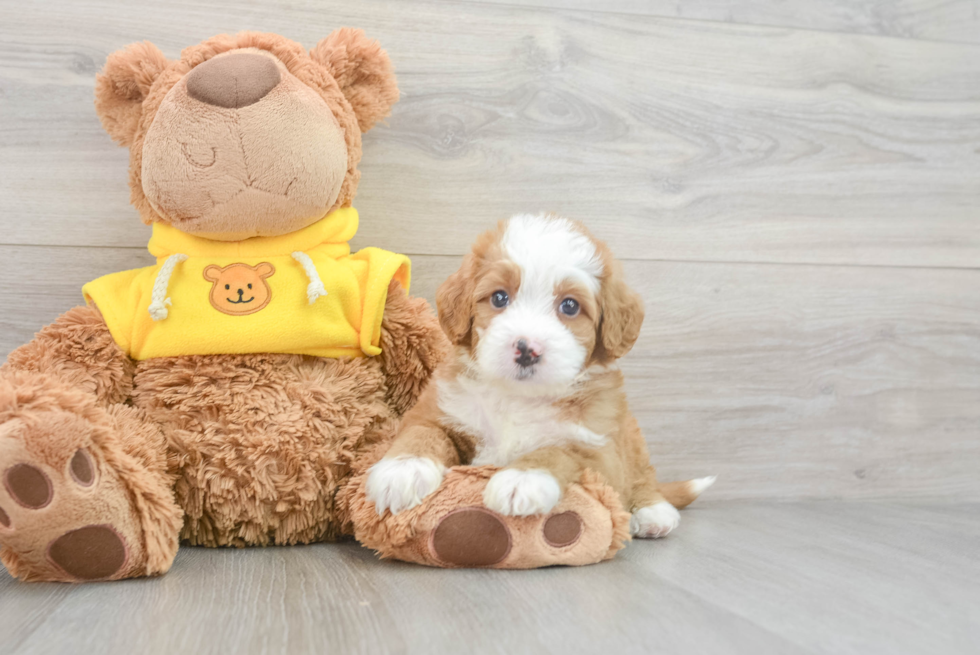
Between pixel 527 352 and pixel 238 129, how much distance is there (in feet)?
1.67

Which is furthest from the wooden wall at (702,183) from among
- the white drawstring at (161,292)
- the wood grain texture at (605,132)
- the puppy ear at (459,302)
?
the puppy ear at (459,302)

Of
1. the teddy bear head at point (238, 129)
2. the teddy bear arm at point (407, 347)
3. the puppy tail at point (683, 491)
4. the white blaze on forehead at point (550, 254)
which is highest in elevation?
the teddy bear head at point (238, 129)

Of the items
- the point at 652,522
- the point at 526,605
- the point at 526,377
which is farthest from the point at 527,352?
the point at 652,522

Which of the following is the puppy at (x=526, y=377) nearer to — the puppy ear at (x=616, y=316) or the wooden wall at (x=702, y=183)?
the puppy ear at (x=616, y=316)

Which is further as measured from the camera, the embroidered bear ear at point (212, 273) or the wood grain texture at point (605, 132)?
the wood grain texture at point (605, 132)

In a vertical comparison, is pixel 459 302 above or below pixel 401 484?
above

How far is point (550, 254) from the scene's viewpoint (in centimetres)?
100

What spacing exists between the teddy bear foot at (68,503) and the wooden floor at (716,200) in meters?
0.15

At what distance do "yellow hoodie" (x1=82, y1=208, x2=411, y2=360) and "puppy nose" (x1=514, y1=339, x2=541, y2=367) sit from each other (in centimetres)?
31

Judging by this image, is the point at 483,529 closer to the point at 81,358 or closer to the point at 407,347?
the point at 407,347

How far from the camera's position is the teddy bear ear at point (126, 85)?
3.73 feet

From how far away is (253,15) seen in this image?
4.52 feet

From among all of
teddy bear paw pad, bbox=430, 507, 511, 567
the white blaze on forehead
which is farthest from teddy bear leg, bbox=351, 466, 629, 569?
the white blaze on forehead

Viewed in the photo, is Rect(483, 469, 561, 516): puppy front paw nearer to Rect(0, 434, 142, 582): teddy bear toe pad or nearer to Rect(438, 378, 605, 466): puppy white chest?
Rect(438, 378, 605, 466): puppy white chest
